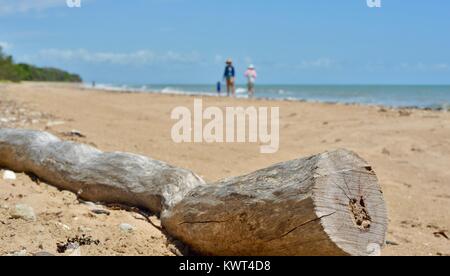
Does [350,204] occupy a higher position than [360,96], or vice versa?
[360,96]

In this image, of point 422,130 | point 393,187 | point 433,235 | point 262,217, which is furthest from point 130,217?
point 422,130

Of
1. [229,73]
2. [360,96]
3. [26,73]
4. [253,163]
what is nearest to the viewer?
[253,163]

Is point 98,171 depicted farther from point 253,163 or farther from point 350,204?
point 253,163

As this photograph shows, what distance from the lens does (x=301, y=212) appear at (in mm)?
3090

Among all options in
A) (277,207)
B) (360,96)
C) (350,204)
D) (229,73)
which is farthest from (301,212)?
(360,96)

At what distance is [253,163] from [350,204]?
4.40 m

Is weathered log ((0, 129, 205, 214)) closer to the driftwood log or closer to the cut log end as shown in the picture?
the driftwood log

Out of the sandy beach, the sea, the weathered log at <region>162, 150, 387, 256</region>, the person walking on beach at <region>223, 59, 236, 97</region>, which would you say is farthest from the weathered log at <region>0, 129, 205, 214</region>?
the person walking on beach at <region>223, 59, 236, 97</region>

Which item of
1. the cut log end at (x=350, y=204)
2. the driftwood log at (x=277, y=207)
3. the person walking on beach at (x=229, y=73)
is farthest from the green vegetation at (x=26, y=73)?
the cut log end at (x=350, y=204)

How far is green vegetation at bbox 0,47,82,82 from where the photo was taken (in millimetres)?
57188

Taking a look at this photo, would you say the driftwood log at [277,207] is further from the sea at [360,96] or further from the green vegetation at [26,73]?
the green vegetation at [26,73]

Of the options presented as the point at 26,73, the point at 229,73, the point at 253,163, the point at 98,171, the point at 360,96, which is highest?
the point at 26,73

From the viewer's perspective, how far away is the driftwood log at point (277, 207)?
10.1 feet

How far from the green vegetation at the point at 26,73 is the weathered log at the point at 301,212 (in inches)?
2188
